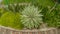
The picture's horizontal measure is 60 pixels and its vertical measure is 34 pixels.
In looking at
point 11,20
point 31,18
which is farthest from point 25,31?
point 11,20

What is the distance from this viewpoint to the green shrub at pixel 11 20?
256 inches

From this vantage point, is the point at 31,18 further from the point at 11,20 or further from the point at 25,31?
the point at 11,20

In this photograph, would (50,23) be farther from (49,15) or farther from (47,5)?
(47,5)

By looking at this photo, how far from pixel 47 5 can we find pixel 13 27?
160cm

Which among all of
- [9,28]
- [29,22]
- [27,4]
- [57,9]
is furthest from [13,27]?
[57,9]

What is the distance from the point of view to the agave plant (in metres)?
6.38

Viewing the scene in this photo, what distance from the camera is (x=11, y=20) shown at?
21.7 ft

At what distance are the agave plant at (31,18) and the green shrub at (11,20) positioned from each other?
0.20 m

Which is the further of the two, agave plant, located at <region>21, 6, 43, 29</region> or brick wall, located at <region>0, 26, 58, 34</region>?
agave plant, located at <region>21, 6, 43, 29</region>

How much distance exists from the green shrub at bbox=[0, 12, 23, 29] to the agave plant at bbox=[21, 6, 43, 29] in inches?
8.0

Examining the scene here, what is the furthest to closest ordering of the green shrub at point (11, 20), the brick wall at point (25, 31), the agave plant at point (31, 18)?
the green shrub at point (11, 20)
the agave plant at point (31, 18)
the brick wall at point (25, 31)

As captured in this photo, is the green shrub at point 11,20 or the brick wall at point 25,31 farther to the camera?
the green shrub at point 11,20

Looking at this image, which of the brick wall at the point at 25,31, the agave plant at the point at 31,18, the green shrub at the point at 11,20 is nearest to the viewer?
the brick wall at the point at 25,31

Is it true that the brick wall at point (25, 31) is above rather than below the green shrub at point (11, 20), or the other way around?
below
